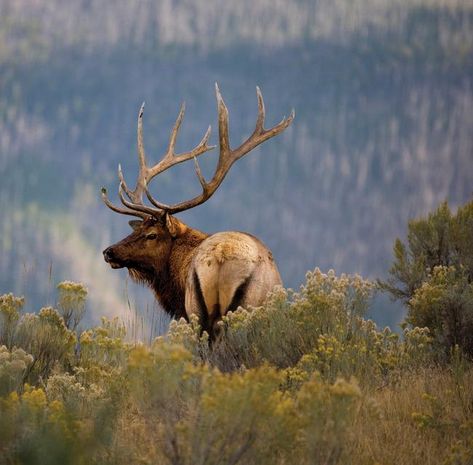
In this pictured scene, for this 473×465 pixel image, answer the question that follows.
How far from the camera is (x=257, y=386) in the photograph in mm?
3670

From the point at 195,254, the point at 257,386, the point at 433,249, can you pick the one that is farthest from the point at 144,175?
the point at 257,386

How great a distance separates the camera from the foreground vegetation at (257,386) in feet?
12.3

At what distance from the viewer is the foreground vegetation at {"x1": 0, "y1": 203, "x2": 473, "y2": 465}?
12.3ft

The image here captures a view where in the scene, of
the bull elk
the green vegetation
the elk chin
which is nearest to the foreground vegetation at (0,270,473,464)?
the bull elk

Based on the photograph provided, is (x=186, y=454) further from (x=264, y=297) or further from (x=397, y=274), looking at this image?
(x=397, y=274)

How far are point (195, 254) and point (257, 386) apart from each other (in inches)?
214

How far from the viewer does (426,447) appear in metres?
4.90

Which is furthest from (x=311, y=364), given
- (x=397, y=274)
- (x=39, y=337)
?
(x=397, y=274)

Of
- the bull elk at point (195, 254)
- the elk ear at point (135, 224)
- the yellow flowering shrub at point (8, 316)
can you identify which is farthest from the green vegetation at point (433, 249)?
the yellow flowering shrub at point (8, 316)

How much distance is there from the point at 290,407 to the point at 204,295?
15.0ft

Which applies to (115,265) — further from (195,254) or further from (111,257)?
(195,254)

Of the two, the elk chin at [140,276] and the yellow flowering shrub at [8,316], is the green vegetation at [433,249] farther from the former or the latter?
the yellow flowering shrub at [8,316]

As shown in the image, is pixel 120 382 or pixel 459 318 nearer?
pixel 120 382

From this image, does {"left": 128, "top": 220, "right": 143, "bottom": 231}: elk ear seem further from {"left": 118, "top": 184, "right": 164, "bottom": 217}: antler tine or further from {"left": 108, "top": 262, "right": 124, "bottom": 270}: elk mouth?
{"left": 108, "top": 262, "right": 124, "bottom": 270}: elk mouth
